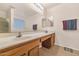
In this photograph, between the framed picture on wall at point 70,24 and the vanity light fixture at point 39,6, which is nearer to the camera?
the vanity light fixture at point 39,6

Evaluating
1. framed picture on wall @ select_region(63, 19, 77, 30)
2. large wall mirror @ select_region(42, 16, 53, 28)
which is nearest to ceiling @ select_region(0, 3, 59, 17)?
large wall mirror @ select_region(42, 16, 53, 28)

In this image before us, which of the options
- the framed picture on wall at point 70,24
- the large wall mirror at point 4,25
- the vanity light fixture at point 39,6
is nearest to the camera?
the large wall mirror at point 4,25

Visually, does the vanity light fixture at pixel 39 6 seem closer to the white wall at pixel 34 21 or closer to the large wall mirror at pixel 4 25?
the white wall at pixel 34 21

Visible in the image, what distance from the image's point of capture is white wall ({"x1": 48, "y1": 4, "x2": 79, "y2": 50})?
4.33 ft

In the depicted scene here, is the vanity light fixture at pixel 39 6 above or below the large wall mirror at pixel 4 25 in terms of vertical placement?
above

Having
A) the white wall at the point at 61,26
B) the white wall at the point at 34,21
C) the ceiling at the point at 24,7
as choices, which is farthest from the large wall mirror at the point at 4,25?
the white wall at the point at 61,26

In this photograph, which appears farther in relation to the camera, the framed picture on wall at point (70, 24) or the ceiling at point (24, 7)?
the framed picture on wall at point (70, 24)

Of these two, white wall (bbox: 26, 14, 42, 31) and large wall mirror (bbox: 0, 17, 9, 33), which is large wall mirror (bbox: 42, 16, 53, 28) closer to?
white wall (bbox: 26, 14, 42, 31)

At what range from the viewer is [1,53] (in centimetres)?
64

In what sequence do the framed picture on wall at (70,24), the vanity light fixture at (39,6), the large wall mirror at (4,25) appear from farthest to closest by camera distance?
1. the framed picture on wall at (70,24)
2. the vanity light fixture at (39,6)
3. the large wall mirror at (4,25)

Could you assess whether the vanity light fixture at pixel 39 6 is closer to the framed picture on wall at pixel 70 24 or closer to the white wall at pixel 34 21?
the white wall at pixel 34 21

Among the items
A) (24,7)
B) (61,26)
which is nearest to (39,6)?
(24,7)

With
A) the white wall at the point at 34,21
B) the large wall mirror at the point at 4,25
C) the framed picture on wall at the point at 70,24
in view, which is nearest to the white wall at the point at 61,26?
the framed picture on wall at the point at 70,24

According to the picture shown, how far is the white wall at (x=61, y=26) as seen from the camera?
1.32m
